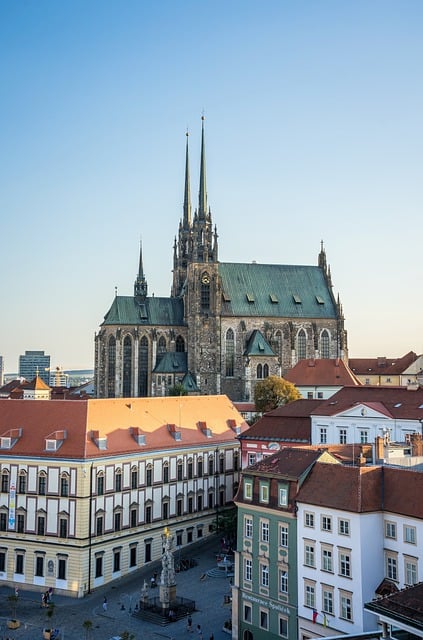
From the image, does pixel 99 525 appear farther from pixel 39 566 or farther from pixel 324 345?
pixel 324 345

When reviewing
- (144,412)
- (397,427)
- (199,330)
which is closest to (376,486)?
(397,427)

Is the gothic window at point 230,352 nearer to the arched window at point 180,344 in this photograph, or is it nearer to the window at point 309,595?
the arched window at point 180,344

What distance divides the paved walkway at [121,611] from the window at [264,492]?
8.97m

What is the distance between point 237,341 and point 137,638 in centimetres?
8376

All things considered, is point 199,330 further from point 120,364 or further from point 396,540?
point 396,540

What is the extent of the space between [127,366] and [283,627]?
281 ft

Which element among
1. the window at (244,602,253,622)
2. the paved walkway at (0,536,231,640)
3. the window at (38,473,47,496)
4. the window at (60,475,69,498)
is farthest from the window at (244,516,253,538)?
the window at (38,473,47,496)

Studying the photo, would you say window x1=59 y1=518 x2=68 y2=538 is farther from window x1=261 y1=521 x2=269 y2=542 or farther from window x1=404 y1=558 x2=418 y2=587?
window x1=404 y1=558 x2=418 y2=587

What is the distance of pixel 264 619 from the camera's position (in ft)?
149

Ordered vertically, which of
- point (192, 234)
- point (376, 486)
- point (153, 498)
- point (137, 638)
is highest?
point (192, 234)

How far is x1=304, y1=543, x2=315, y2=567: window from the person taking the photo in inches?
1697

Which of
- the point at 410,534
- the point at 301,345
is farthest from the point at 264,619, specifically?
the point at 301,345

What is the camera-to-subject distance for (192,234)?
433 feet

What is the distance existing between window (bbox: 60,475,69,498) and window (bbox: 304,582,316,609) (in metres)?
24.5
